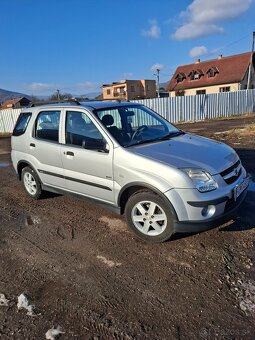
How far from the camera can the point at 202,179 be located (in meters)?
3.47

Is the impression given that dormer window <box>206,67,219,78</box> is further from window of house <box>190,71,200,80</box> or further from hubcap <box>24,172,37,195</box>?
hubcap <box>24,172,37,195</box>

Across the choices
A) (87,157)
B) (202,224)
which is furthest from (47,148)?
(202,224)

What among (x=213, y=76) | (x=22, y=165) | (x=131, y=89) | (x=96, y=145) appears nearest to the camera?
(x=96, y=145)

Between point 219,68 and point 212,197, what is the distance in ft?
162

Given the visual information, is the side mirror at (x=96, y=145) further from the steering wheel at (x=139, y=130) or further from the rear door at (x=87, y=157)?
the steering wheel at (x=139, y=130)

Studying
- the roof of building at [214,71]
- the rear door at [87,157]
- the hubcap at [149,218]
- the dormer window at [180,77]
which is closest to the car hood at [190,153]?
the rear door at [87,157]

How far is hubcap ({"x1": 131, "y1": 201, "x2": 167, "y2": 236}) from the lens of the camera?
12.2 feet

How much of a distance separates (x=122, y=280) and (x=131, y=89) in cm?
7547

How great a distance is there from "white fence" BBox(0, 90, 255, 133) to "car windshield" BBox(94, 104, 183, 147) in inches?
625

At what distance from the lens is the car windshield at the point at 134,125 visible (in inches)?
169

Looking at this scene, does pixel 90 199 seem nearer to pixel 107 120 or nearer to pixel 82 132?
pixel 82 132

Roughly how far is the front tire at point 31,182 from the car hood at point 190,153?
237 cm

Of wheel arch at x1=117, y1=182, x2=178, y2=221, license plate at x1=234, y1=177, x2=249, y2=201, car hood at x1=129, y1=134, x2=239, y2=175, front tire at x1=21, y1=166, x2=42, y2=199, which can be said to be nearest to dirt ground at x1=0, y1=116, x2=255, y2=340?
wheel arch at x1=117, y1=182, x2=178, y2=221

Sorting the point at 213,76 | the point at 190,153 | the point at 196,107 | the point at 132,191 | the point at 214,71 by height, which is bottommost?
the point at 132,191
